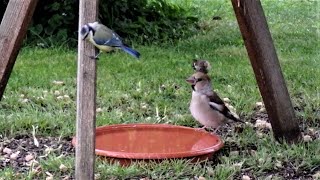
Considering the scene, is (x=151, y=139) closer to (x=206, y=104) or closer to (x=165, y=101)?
(x=206, y=104)

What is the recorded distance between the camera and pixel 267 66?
4.29 m

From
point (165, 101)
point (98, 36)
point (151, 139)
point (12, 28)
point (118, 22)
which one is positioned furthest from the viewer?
point (118, 22)

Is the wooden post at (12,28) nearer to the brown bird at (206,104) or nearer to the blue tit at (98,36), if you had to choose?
the blue tit at (98,36)

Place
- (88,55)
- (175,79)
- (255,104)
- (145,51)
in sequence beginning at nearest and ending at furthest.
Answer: (88,55)
(255,104)
(175,79)
(145,51)

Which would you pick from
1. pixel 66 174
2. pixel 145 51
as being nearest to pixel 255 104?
pixel 66 174

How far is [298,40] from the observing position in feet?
28.6

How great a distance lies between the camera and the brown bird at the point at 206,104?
4.52 metres

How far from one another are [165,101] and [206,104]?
1.09 metres

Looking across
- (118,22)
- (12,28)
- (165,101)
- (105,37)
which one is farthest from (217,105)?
(118,22)

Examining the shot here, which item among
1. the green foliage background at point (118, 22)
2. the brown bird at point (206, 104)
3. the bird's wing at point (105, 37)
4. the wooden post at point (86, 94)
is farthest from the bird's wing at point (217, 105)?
the green foliage background at point (118, 22)

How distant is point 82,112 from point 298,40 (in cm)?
598

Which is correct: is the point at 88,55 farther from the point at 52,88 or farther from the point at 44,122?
the point at 52,88

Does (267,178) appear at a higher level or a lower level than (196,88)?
lower

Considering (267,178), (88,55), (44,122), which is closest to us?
(88,55)
